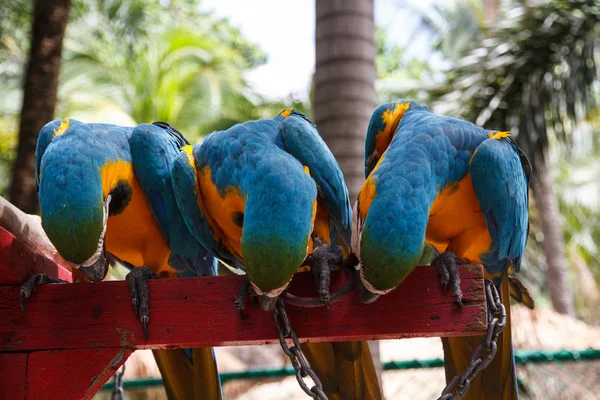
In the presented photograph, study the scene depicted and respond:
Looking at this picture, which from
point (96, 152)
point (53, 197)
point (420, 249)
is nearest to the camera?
point (420, 249)

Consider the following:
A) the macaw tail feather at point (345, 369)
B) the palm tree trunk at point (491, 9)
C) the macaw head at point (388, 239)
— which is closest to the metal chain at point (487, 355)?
the macaw head at point (388, 239)

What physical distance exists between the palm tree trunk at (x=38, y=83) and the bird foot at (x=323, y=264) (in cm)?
338

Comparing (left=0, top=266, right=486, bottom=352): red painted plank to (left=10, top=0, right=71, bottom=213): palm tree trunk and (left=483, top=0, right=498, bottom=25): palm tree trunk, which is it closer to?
(left=10, top=0, right=71, bottom=213): palm tree trunk

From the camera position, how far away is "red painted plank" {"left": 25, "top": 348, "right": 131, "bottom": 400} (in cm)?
191

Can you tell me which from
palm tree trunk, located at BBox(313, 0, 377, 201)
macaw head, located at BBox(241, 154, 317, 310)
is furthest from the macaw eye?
palm tree trunk, located at BBox(313, 0, 377, 201)

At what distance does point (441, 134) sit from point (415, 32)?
14895 millimetres

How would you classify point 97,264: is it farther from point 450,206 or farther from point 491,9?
point 491,9

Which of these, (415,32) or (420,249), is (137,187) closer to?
(420,249)

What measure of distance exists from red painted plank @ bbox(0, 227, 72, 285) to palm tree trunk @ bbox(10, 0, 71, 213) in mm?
2711

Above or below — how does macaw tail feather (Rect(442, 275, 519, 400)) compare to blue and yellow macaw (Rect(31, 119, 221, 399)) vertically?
below

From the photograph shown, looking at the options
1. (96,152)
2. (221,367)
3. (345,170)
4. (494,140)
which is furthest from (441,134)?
(221,367)

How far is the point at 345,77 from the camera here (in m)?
3.82

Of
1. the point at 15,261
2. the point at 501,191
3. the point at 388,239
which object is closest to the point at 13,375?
the point at 15,261

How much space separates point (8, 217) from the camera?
6.95ft
